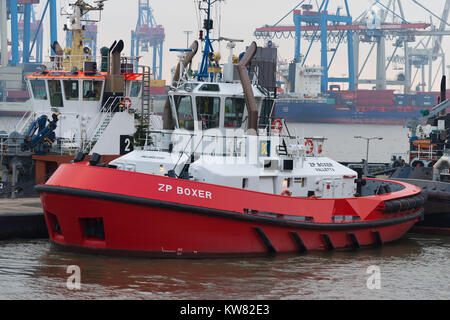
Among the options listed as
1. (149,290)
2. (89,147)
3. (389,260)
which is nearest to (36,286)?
(149,290)

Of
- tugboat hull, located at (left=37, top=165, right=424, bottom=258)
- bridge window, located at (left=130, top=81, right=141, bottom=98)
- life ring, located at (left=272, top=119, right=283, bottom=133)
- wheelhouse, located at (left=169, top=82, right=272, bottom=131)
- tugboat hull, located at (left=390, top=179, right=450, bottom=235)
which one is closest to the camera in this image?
tugboat hull, located at (left=37, top=165, right=424, bottom=258)

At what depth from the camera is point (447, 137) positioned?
21328mm

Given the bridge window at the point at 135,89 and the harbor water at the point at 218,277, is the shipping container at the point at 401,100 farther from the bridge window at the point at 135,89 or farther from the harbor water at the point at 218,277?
the harbor water at the point at 218,277

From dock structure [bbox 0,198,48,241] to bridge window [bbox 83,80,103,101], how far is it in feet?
18.1

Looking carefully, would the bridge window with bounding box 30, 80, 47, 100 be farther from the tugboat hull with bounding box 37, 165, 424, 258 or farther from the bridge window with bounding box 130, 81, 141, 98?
the tugboat hull with bounding box 37, 165, 424, 258

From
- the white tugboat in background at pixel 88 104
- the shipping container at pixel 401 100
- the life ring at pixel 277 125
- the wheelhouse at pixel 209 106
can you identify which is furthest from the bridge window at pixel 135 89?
the shipping container at pixel 401 100

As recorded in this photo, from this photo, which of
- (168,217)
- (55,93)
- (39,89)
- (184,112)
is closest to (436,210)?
(184,112)

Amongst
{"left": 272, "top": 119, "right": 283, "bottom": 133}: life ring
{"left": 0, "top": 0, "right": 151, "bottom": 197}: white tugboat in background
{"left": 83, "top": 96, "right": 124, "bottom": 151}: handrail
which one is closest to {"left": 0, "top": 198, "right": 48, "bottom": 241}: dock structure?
{"left": 0, "top": 0, "right": 151, "bottom": 197}: white tugboat in background

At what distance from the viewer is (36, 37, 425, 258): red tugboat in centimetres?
1166

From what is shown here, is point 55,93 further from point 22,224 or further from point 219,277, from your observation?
point 219,277

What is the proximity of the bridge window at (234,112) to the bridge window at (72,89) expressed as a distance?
23.4 ft

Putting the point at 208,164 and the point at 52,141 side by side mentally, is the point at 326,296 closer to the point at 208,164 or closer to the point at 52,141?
the point at 208,164

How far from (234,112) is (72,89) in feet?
23.9

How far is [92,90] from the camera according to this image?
63.7 ft
